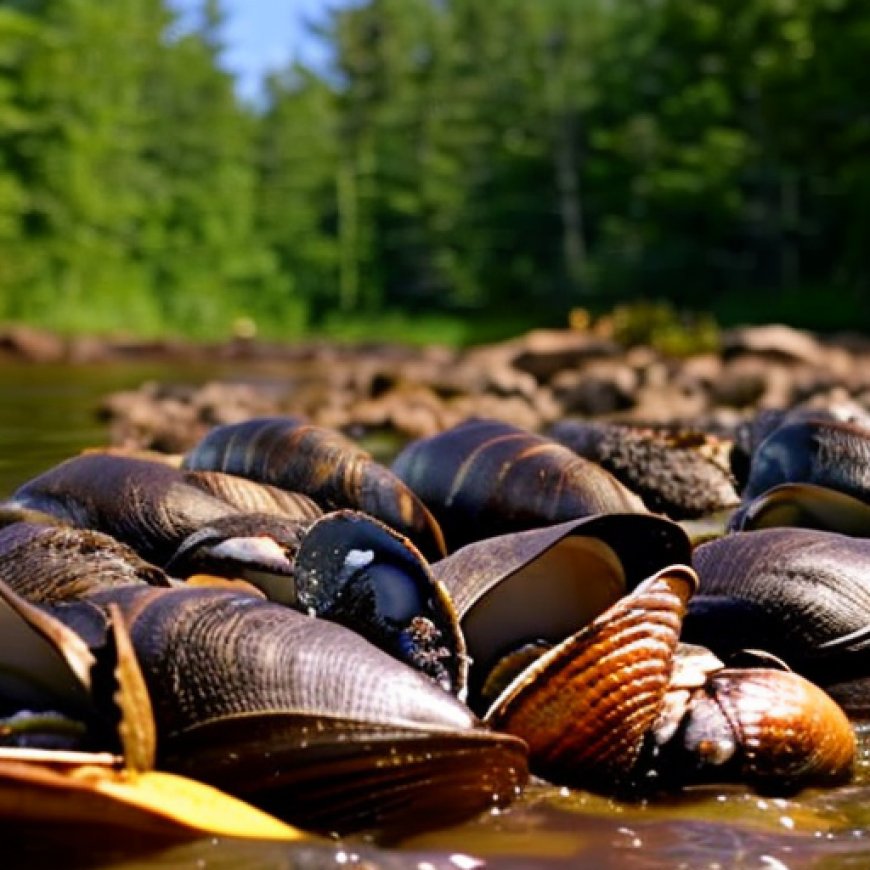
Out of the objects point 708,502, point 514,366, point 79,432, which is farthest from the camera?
point 514,366

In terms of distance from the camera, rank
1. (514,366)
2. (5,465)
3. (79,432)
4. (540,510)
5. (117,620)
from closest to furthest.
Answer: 1. (117,620)
2. (540,510)
3. (5,465)
4. (79,432)
5. (514,366)

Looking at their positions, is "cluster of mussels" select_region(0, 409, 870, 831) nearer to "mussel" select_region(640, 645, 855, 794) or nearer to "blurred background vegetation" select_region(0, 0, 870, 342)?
"mussel" select_region(640, 645, 855, 794)

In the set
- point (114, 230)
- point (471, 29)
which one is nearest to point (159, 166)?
point (114, 230)

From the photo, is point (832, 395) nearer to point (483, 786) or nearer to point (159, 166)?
point (483, 786)

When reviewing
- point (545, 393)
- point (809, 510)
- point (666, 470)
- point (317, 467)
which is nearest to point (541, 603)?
point (809, 510)

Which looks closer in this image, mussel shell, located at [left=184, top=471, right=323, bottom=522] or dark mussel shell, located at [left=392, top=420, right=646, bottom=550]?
mussel shell, located at [left=184, top=471, right=323, bottom=522]

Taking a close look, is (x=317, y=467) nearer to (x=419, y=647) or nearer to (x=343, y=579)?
(x=343, y=579)

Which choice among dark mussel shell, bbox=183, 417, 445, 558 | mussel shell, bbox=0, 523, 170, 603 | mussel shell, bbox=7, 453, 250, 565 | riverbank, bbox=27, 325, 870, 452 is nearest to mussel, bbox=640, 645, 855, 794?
mussel shell, bbox=0, 523, 170, 603

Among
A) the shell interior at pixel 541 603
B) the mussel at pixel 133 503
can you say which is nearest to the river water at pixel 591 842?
the shell interior at pixel 541 603
